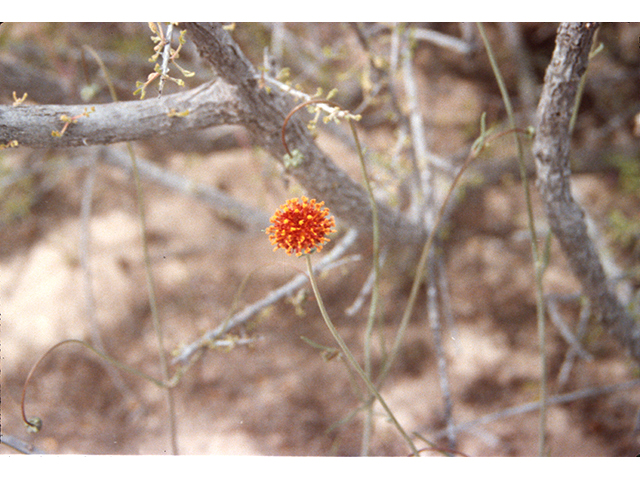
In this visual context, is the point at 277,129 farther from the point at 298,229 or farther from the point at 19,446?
the point at 19,446

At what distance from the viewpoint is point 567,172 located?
0.61 metres

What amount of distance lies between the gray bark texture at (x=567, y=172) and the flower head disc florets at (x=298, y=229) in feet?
1.14

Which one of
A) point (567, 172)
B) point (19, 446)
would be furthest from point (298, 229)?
point (19, 446)

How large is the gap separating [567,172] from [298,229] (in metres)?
0.43

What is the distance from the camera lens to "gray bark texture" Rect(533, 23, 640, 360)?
0.51 metres

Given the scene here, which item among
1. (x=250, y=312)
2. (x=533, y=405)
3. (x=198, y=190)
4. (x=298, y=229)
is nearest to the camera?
(x=298, y=229)

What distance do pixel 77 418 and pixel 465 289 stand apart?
0.91 metres

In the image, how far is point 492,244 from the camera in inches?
43.2

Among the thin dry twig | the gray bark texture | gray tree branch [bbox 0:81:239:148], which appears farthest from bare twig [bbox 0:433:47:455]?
the gray bark texture

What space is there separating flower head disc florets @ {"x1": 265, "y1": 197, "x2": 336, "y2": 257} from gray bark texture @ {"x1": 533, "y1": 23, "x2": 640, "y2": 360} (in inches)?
13.7

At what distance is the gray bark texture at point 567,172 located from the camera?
Result: 510 millimetres

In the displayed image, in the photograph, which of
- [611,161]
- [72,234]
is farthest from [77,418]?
[611,161]

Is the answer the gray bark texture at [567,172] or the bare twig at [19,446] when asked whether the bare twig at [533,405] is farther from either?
the bare twig at [19,446]
